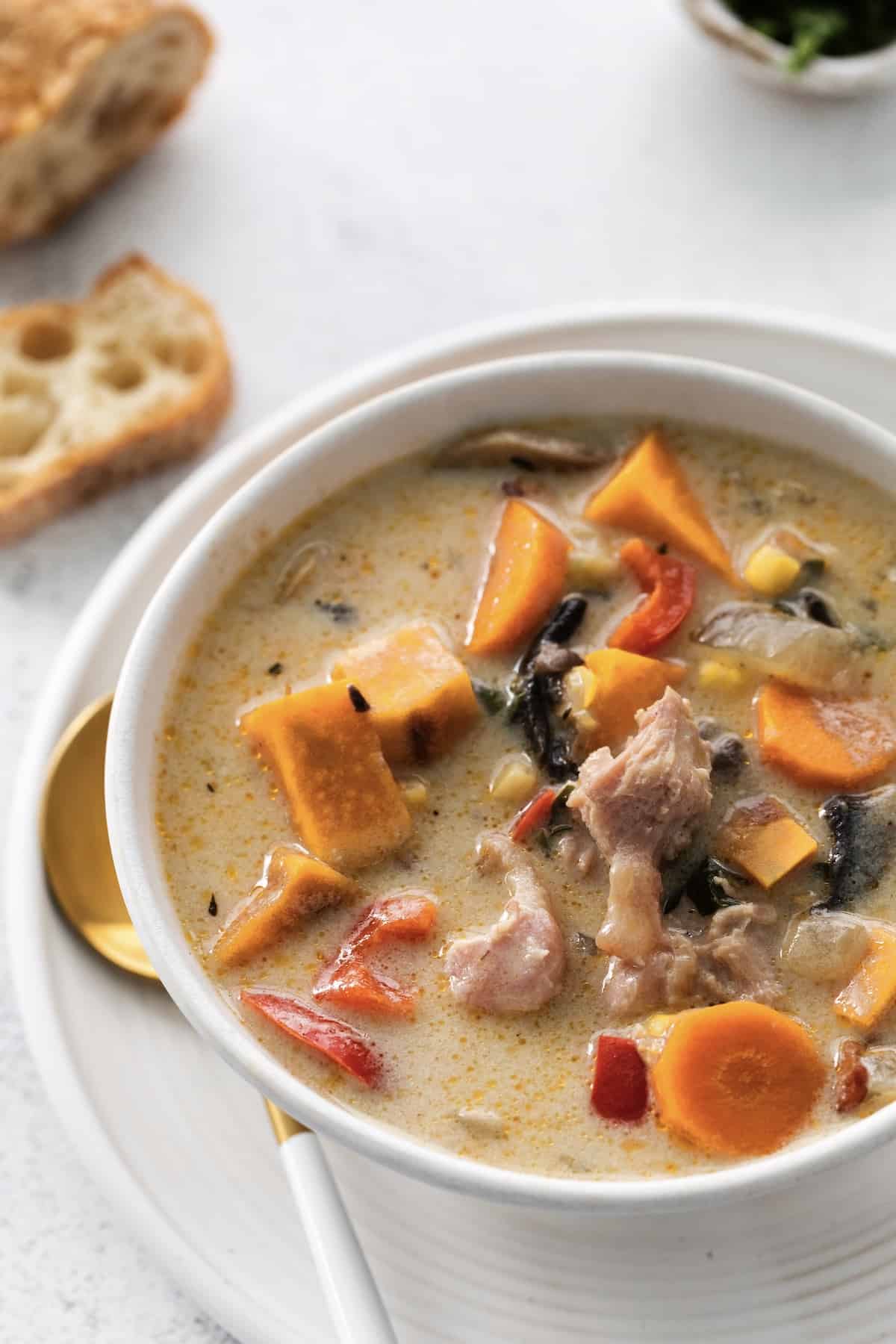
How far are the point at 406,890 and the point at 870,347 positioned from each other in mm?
1421

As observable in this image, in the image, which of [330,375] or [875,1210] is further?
[330,375]

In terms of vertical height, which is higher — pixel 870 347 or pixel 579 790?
pixel 870 347

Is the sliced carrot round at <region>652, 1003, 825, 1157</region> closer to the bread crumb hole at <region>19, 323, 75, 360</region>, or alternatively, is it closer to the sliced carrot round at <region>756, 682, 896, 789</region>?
the sliced carrot round at <region>756, 682, 896, 789</region>

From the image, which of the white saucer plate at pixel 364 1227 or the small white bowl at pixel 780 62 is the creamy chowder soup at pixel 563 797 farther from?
the small white bowl at pixel 780 62

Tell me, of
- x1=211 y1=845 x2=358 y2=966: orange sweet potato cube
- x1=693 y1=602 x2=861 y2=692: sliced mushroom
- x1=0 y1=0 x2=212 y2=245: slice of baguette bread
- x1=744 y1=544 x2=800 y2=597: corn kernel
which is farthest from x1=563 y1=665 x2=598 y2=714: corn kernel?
x1=0 y1=0 x2=212 y2=245: slice of baguette bread

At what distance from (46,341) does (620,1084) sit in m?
2.53

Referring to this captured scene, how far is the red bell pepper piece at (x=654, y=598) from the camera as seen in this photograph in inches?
101

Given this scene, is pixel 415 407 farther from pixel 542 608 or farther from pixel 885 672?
pixel 885 672

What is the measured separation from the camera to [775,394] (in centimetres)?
270

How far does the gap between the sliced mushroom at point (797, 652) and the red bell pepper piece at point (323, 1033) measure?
35.0 inches

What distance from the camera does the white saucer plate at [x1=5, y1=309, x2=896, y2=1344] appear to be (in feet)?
7.68

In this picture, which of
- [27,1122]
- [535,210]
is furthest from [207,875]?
[535,210]

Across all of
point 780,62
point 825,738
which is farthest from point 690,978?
point 780,62

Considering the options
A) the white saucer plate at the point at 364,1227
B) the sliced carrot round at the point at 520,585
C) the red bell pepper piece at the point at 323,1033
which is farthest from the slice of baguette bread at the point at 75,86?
the red bell pepper piece at the point at 323,1033
